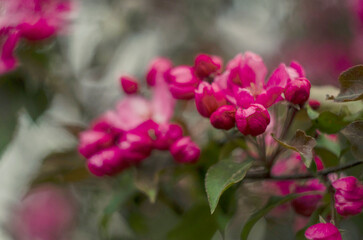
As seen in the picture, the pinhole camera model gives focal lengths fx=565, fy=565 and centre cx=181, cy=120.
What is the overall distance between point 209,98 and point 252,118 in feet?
0.30

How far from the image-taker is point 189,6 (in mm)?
2020

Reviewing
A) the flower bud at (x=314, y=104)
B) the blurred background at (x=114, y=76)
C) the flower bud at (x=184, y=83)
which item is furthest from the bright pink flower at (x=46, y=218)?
the flower bud at (x=314, y=104)

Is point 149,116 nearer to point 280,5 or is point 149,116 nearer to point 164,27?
point 164,27

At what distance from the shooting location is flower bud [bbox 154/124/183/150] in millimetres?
975

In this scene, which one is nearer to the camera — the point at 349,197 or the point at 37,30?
the point at 349,197

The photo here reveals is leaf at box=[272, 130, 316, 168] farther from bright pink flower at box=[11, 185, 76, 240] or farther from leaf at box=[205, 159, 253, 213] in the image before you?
bright pink flower at box=[11, 185, 76, 240]

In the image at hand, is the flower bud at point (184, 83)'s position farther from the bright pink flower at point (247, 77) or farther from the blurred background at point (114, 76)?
the blurred background at point (114, 76)

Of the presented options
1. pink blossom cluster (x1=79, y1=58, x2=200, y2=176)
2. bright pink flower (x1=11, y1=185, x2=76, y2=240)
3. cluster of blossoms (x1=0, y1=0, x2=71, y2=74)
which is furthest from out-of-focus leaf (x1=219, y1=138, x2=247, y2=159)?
bright pink flower (x1=11, y1=185, x2=76, y2=240)

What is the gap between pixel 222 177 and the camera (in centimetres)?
81

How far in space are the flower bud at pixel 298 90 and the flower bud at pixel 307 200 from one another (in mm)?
213

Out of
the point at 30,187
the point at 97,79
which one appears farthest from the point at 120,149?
the point at 97,79

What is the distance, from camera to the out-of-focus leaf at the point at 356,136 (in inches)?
30.2

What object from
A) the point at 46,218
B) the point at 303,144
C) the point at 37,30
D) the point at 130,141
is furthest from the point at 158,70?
the point at 46,218

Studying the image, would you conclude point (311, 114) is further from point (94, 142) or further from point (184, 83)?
point (94, 142)
